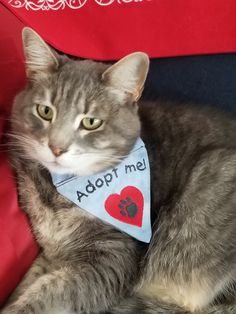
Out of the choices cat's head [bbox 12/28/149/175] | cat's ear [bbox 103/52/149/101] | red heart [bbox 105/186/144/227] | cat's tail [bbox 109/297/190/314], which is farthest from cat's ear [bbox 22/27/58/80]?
cat's tail [bbox 109/297/190/314]

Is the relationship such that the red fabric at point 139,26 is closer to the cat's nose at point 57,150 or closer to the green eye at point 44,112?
the green eye at point 44,112

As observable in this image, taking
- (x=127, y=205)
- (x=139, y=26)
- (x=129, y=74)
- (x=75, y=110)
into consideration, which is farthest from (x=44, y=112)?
(x=139, y=26)

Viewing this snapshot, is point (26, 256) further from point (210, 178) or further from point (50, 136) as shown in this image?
point (210, 178)

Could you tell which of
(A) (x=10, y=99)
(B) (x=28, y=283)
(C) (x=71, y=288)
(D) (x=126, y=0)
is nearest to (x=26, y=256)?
(B) (x=28, y=283)

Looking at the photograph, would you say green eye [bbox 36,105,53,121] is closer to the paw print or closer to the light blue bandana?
the light blue bandana

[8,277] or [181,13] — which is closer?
[8,277]

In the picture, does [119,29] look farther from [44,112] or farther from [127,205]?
[127,205]
